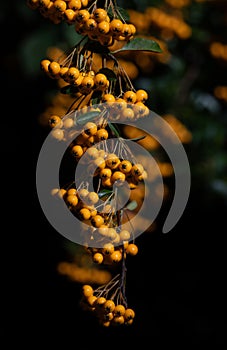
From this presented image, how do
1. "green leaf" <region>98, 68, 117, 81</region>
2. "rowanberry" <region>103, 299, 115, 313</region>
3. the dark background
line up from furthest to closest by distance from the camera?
the dark background, "rowanberry" <region>103, 299, 115, 313</region>, "green leaf" <region>98, 68, 117, 81</region>

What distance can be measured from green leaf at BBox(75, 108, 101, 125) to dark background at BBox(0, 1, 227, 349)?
2.68m

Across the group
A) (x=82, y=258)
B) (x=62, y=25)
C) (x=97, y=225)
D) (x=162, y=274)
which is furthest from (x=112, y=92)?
(x=162, y=274)

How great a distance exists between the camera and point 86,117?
150 cm

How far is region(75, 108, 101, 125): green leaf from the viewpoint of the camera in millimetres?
1493

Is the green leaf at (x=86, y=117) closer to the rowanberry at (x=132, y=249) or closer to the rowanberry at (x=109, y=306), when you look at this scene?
the rowanberry at (x=132, y=249)

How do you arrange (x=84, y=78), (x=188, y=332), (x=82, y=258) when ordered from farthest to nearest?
Result: (x=188, y=332), (x=82, y=258), (x=84, y=78)

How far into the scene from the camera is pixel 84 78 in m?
1.53

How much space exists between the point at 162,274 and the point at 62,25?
2276mm

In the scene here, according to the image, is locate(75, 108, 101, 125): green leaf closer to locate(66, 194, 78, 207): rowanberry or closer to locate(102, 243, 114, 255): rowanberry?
locate(66, 194, 78, 207): rowanberry

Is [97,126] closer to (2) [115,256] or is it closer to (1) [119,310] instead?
(2) [115,256]

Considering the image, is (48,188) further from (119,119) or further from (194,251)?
(194,251)

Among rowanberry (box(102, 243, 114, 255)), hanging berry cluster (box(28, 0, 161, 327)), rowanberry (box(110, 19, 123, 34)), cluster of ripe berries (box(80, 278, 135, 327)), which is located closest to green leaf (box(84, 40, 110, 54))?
hanging berry cluster (box(28, 0, 161, 327))

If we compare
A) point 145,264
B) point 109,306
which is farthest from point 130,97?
point 145,264

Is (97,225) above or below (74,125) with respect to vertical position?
below
